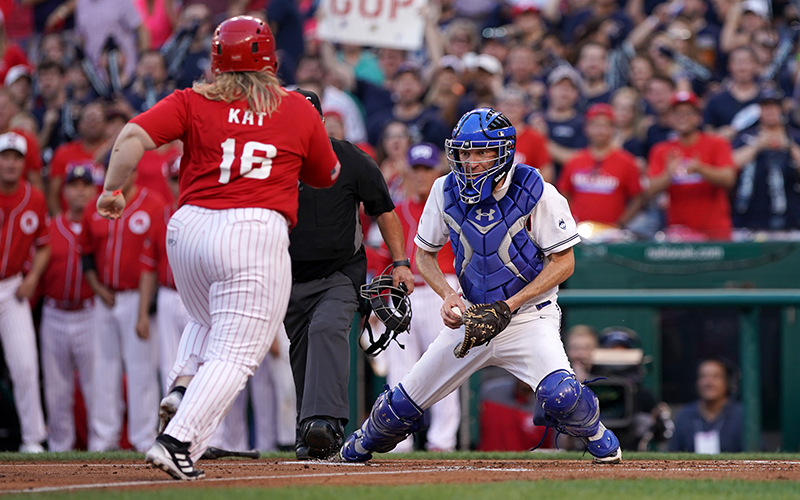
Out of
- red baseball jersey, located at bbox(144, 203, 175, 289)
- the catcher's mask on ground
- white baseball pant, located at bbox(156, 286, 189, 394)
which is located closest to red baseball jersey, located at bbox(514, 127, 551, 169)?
red baseball jersey, located at bbox(144, 203, 175, 289)

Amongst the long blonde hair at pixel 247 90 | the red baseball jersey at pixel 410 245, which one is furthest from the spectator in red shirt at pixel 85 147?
the long blonde hair at pixel 247 90

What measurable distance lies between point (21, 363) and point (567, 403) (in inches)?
215

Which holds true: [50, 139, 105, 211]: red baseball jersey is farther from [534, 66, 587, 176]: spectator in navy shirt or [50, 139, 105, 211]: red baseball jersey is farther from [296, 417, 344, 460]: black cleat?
[296, 417, 344, 460]: black cleat

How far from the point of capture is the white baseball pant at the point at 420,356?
8.16 meters

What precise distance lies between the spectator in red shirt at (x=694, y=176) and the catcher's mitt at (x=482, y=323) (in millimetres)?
4767

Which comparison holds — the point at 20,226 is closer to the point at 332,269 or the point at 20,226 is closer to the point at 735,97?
the point at 332,269

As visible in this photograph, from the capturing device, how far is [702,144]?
9.59m

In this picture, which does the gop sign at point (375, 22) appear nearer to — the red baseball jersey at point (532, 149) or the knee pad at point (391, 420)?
the red baseball jersey at point (532, 149)

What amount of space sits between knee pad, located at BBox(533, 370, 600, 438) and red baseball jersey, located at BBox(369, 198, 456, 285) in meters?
3.42

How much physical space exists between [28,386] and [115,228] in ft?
4.90

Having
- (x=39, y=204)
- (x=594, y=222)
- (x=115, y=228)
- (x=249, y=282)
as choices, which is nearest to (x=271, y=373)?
(x=115, y=228)

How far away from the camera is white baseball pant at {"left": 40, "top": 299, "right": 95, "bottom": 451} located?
917cm

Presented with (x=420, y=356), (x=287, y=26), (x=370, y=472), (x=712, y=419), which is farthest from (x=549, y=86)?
(x=370, y=472)

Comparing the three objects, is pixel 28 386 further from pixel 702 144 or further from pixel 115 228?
pixel 702 144
